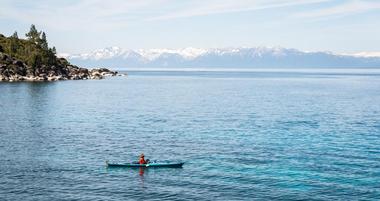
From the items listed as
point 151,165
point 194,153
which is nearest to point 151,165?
point 151,165

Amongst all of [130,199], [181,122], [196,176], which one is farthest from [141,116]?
[130,199]

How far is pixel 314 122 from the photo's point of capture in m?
138

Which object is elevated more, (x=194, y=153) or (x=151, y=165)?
(x=151, y=165)

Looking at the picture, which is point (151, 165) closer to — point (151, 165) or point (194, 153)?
point (151, 165)

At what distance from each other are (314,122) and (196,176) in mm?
70475

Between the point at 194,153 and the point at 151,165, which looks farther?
the point at 194,153

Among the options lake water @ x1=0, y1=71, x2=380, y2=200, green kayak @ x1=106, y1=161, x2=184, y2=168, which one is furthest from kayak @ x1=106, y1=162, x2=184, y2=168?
lake water @ x1=0, y1=71, x2=380, y2=200

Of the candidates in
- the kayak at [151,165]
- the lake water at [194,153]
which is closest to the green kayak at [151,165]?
the kayak at [151,165]

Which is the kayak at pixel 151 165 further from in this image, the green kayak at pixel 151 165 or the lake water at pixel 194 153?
the lake water at pixel 194 153

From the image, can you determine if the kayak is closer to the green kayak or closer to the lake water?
the green kayak

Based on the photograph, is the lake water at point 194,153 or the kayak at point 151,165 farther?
the kayak at point 151,165

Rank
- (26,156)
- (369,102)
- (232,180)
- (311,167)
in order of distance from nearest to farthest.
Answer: (232,180)
(311,167)
(26,156)
(369,102)

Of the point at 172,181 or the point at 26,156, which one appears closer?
the point at 172,181

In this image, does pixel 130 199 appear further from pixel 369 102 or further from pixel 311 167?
pixel 369 102
